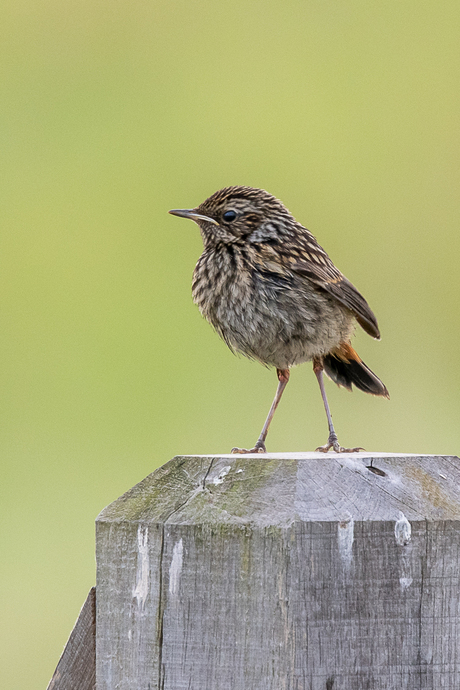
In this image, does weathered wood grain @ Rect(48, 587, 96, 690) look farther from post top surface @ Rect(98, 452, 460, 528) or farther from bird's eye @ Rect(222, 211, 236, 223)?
bird's eye @ Rect(222, 211, 236, 223)

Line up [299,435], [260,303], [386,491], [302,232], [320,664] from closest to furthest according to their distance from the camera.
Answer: [320,664] < [386,491] < [260,303] < [302,232] < [299,435]

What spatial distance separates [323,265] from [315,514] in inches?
95.1

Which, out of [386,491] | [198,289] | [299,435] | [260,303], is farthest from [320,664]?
[299,435]

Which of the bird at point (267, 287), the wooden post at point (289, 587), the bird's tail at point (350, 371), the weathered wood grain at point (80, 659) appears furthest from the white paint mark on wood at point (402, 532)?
the bird's tail at point (350, 371)

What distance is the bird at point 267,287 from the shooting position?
157 inches

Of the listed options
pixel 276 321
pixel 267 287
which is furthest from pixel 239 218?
pixel 276 321

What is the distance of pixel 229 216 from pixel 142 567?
2439 millimetres

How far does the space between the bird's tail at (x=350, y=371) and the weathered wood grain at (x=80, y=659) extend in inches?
100

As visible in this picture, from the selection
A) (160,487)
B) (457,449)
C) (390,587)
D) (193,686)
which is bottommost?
(457,449)

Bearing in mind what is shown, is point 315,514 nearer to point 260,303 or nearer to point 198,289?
point 260,303

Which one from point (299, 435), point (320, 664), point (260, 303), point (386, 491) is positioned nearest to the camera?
point (320, 664)

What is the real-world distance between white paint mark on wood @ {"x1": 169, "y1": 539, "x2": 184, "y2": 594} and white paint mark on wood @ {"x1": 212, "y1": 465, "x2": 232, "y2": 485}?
155mm

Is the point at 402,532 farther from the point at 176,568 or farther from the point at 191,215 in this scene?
the point at 191,215

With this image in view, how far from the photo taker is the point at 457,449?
6.89 m
